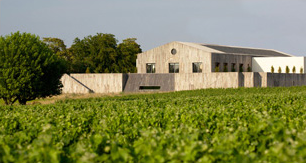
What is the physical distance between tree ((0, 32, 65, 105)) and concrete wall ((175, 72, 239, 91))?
2106cm

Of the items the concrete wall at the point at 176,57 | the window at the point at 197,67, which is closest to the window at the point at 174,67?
the concrete wall at the point at 176,57

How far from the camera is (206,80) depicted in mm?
45188

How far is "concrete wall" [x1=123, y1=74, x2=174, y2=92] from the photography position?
158 ft

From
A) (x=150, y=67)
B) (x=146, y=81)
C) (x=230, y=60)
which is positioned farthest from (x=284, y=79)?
(x=150, y=67)

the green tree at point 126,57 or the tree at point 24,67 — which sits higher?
the green tree at point 126,57

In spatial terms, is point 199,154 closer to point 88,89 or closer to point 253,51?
point 88,89

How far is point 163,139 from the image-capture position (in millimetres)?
6316

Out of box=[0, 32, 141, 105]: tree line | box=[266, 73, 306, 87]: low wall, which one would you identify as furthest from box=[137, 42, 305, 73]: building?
box=[0, 32, 141, 105]: tree line

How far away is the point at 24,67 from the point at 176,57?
1130 inches

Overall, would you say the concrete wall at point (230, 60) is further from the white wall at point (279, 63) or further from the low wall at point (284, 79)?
the low wall at point (284, 79)

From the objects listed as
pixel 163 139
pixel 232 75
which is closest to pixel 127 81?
pixel 232 75

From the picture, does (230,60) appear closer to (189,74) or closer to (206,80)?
(189,74)

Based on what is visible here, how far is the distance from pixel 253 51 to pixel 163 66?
20989 mm

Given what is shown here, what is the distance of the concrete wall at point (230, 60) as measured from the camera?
50803 millimetres
